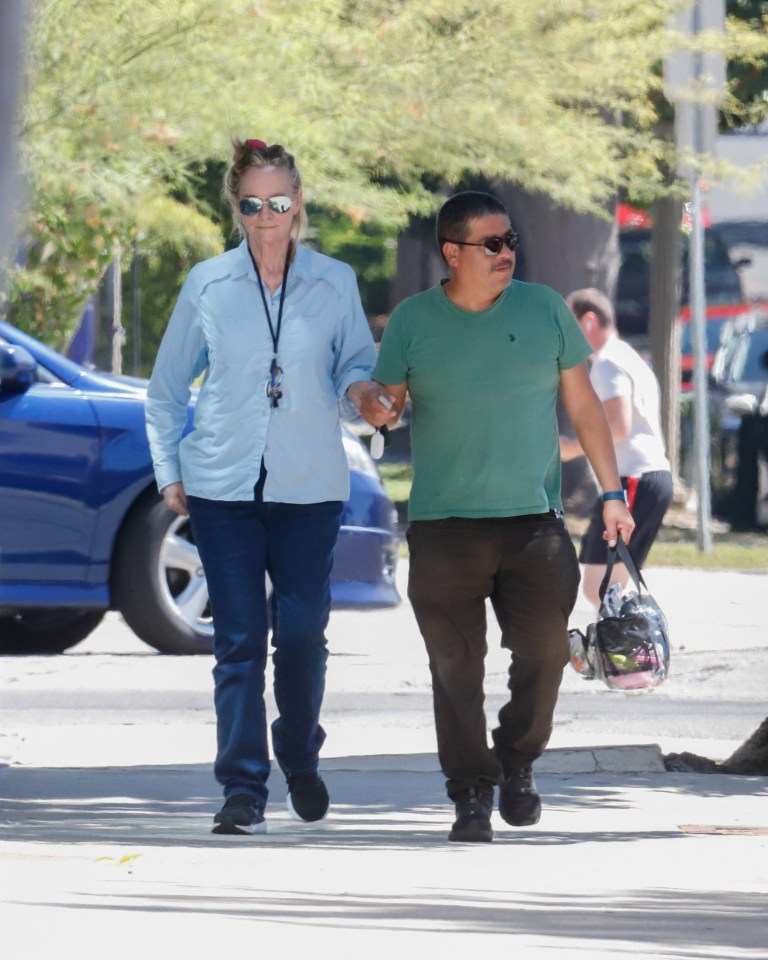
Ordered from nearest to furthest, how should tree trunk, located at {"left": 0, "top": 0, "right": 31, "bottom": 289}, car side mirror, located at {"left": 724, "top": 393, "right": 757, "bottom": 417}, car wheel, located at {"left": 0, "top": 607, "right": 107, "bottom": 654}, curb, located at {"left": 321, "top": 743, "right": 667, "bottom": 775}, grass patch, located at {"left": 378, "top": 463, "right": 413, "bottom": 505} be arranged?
tree trunk, located at {"left": 0, "top": 0, "right": 31, "bottom": 289} → curb, located at {"left": 321, "top": 743, "right": 667, "bottom": 775} → car wheel, located at {"left": 0, "top": 607, "right": 107, "bottom": 654} → car side mirror, located at {"left": 724, "top": 393, "right": 757, "bottom": 417} → grass patch, located at {"left": 378, "top": 463, "right": 413, "bottom": 505}

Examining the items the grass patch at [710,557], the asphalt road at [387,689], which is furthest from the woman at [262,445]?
the grass patch at [710,557]

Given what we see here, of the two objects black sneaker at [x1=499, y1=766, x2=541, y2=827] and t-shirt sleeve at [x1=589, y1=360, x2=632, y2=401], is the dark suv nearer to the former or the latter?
t-shirt sleeve at [x1=589, y1=360, x2=632, y2=401]

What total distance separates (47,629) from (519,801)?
4.93 m

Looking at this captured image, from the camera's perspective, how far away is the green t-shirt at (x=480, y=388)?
5270mm

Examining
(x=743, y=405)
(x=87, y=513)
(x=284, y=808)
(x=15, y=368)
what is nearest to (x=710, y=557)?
(x=743, y=405)

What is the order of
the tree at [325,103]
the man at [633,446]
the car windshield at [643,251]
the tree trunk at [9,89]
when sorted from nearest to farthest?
1. the tree trunk at [9,89]
2. the man at [633,446]
3. the tree at [325,103]
4. the car windshield at [643,251]

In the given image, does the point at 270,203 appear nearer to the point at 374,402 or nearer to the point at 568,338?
the point at 374,402

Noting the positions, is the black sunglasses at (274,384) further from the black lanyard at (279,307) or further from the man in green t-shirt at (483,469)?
the man in green t-shirt at (483,469)

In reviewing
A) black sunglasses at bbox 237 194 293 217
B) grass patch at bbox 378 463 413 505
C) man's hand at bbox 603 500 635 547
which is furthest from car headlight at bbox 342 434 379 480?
grass patch at bbox 378 463 413 505

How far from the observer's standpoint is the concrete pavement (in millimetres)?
3914

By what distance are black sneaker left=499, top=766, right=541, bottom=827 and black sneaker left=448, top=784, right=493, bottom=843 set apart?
0.48 feet

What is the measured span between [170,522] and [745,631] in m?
3.23

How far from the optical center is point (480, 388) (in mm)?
5258

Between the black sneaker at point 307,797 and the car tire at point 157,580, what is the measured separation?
356 centimetres
